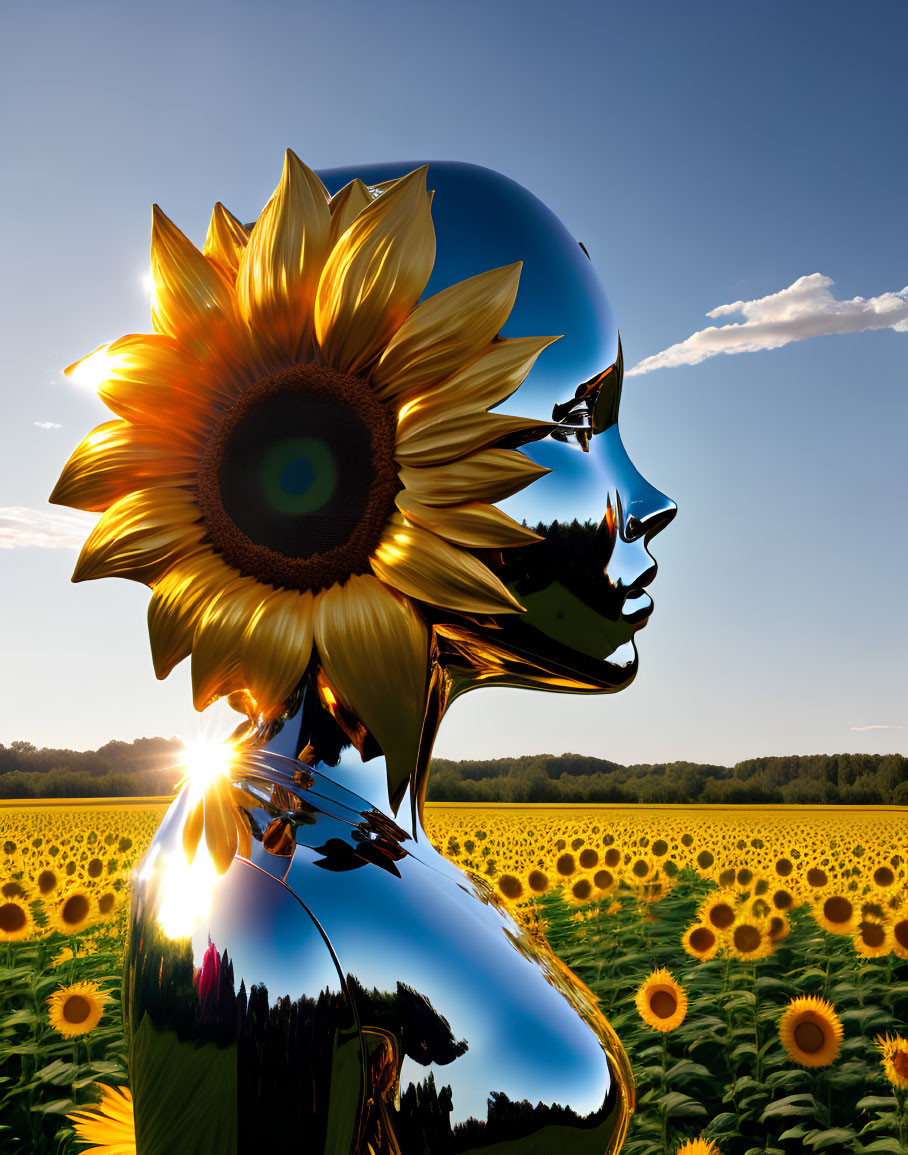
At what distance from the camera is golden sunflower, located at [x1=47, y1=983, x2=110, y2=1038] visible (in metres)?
3.38

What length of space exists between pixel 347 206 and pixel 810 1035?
3392mm

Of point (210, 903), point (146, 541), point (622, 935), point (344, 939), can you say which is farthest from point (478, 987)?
point (622, 935)

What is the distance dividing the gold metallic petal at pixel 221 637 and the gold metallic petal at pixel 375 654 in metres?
0.12

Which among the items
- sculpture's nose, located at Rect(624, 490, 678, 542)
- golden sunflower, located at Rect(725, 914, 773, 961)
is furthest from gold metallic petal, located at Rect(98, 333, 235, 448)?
golden sunflower, located at Rect(725, 914, 773, 961)

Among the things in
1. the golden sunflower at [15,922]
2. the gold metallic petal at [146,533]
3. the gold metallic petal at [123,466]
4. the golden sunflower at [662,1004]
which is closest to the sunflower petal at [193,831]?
the gold metallic petal at [146,533]

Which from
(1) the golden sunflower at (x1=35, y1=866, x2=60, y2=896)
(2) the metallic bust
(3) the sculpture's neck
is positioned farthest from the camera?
(1) the golden sunflower at (x1=35, y1=866, x2=60, y2=896)

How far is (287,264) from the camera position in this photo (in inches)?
58.4

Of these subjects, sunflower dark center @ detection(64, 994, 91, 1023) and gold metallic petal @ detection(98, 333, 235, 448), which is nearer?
gold metallic petal @ detection(98, 333, 235, 448)

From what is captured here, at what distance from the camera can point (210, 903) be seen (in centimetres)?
144

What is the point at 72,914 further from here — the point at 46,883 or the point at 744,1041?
the point at 744,1041

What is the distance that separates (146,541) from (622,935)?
4.48m

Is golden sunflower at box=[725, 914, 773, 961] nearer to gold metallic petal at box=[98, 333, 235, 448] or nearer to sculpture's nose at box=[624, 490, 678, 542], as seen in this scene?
sculpture's nose at box=[624, 490, 678, 542]

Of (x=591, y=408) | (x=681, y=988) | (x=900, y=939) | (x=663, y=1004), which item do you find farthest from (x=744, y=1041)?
(x=591, y=408)

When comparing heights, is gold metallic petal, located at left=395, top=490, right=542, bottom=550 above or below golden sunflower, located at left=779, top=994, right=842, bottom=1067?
above
